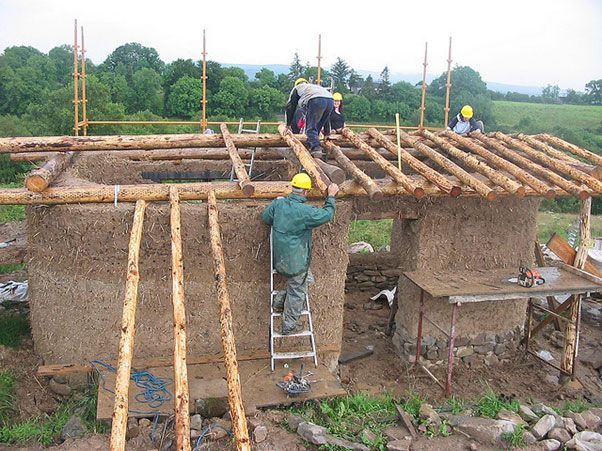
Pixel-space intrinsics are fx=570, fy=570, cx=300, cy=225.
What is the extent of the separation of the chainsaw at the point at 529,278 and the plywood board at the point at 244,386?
330 cm

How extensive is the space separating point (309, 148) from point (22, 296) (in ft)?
19.8

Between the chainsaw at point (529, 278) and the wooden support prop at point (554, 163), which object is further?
the wooden support prop at point (554, 163)

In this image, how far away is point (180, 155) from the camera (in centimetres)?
939

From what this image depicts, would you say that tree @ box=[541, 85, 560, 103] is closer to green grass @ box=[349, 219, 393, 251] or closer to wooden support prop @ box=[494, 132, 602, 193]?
green grass @ box=[349, 219, 393, 251]

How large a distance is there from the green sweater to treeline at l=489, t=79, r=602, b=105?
65577 millimetres

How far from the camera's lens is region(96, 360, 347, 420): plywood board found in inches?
245

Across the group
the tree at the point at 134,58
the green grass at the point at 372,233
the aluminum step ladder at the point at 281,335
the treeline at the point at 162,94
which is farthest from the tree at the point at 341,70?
the aluminum step ladder at the point at 281,335

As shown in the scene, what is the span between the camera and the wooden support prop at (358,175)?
7.06 m

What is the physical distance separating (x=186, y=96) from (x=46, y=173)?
96.0ft

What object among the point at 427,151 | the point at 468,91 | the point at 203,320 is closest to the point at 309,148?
the point at 427,151

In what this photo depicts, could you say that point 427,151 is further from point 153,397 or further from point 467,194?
point 153,397

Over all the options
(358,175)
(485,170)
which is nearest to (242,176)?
(358,175)

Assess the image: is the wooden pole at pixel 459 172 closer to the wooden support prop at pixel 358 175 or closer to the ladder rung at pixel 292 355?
the wooden support prop at pixel 358 175

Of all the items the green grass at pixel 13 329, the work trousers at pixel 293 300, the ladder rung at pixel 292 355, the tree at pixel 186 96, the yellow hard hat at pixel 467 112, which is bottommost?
the green grass at pixel 13 329
